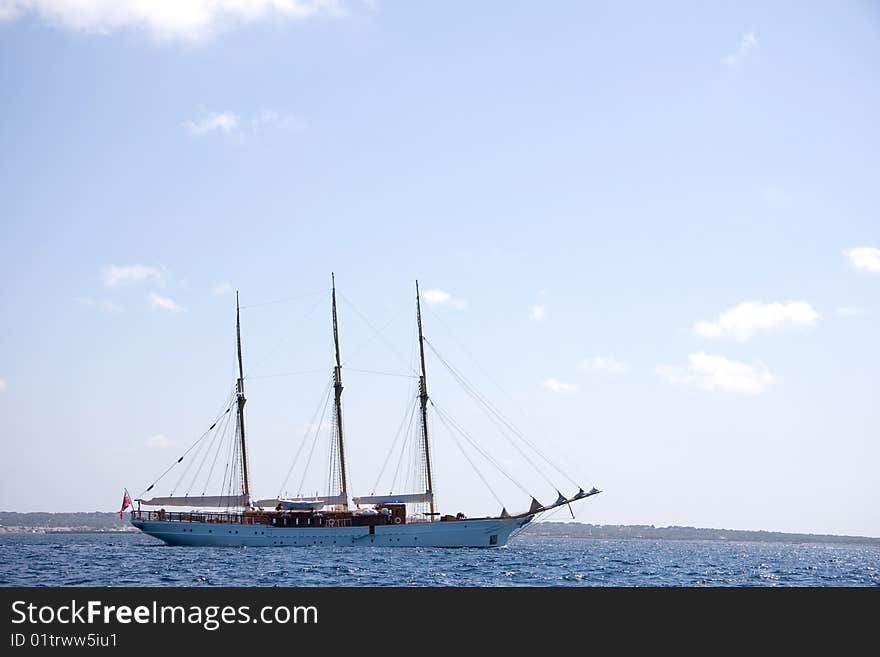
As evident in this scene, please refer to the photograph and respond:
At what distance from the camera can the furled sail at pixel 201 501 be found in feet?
344

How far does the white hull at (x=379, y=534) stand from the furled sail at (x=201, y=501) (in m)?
2.75

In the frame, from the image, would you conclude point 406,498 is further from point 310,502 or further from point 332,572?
point 332,572

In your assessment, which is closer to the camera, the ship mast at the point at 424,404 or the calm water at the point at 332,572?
the calm water at the point at 332,572

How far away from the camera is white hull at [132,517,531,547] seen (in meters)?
96.4

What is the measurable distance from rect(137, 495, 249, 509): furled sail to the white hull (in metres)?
2.75

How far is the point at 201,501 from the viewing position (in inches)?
4131

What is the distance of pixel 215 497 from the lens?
104688 mm

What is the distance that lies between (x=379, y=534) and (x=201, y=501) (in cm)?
2121
